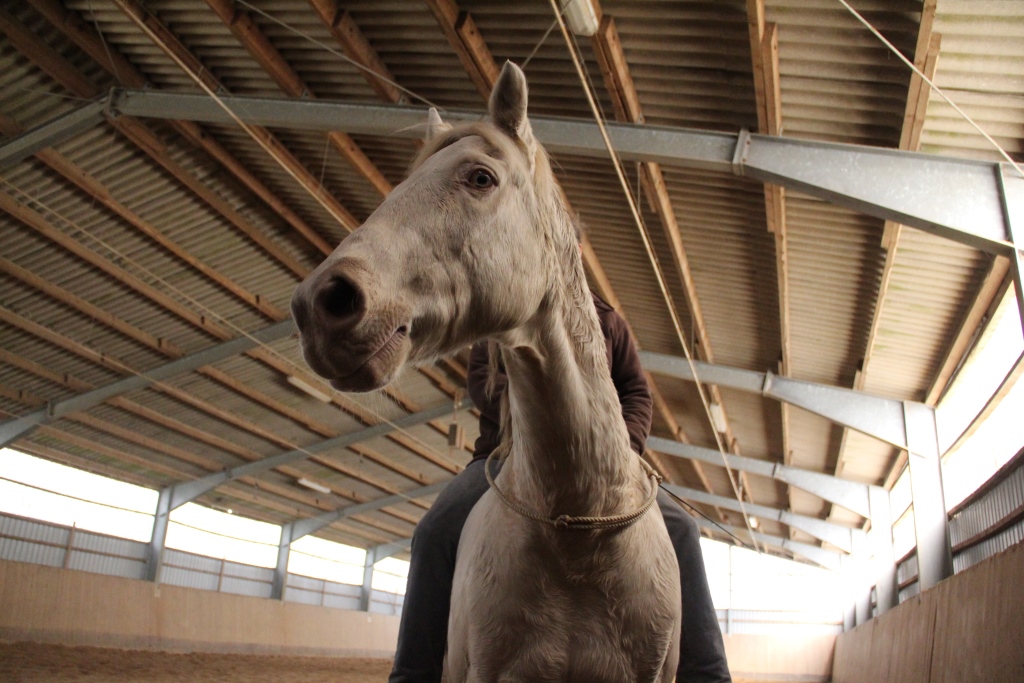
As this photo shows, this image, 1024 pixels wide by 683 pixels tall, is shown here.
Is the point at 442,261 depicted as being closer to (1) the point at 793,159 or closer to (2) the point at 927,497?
Result: (1) the point at 793,159

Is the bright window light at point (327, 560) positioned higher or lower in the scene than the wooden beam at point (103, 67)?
lower

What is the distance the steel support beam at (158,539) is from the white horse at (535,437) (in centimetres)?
1971

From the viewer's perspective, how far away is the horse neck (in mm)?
1921

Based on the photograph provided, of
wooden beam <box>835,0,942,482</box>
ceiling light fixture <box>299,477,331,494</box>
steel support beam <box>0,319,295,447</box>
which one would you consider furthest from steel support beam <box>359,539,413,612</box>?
wooden beam <box>835,0,942,482</box>

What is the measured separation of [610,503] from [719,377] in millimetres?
11684

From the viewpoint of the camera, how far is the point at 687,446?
59.0 feet

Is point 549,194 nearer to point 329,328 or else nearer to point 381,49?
point 329,328

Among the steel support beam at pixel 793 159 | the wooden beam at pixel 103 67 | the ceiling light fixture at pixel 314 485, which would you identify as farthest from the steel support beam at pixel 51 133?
the ceiling light fixture at pixel 314 485

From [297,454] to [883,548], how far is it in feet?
45.2

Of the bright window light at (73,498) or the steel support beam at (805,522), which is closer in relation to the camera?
the bright window light at (73,498)

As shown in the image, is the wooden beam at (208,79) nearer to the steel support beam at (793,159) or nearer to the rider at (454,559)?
the steel support beam at (793,159)

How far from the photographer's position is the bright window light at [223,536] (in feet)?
69.2

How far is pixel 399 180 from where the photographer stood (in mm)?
10086

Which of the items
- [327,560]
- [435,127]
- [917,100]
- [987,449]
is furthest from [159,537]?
[435,127]
